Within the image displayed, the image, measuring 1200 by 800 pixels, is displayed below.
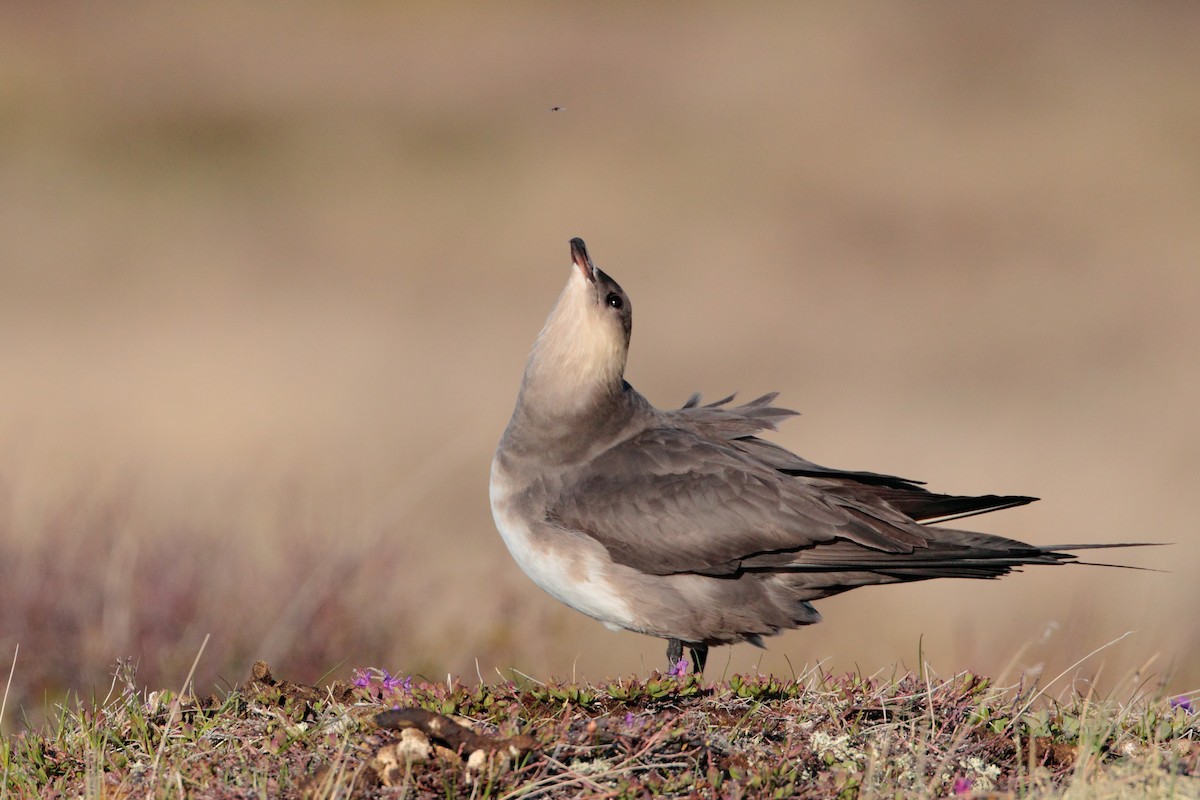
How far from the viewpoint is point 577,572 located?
5543 millimetres

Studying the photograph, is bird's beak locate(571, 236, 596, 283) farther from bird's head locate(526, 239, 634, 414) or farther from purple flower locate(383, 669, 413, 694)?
purple flower locate(383, 669, 413, 694)

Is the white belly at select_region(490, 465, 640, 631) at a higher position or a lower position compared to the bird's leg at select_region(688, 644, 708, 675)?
higher

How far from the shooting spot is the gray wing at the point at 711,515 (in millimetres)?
5469

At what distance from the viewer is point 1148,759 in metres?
4.02

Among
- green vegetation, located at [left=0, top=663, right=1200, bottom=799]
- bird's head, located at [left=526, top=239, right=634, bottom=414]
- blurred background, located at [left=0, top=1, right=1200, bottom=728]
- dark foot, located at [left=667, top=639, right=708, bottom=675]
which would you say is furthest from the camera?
blurred background, located at [left=0, top=1, right=1200, bottom=728]

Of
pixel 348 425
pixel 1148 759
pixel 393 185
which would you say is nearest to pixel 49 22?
pixel 393 185

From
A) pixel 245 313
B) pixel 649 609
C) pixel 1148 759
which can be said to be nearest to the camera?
pixel 1148 759

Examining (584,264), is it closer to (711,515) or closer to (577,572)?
(711,515)

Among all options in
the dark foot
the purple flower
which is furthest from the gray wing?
the purple flower

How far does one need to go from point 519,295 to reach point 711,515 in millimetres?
14760

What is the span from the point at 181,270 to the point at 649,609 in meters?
14.7

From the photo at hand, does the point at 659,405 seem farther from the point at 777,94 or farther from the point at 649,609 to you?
the point at 777,94

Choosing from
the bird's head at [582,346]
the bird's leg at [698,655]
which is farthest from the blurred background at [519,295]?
the bird's head at [582,346]

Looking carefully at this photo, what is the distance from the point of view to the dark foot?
5.64 m
